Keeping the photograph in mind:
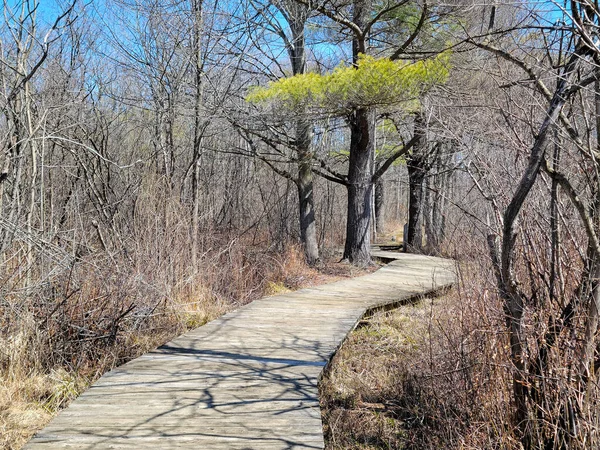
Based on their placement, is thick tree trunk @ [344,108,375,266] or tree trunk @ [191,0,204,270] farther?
thick tree trunk @ [344,108,375,266]

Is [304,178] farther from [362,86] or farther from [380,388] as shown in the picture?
Result: [380,388]

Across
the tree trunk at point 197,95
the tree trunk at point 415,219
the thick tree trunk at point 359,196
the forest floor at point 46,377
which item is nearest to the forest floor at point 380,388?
the forest floor at point 46,377

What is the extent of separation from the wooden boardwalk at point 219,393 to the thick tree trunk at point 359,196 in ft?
15.7

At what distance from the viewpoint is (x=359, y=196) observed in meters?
10.2

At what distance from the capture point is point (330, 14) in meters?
8.25

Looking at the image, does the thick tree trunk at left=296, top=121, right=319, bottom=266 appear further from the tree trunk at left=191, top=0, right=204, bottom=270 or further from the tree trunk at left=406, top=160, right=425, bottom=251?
the tree trunk at left=406, top=160, right=425, bottom=251

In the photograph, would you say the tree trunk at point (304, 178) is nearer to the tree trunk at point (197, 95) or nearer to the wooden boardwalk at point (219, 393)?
the tree trunk at point (197, 95)

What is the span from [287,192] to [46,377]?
701cm

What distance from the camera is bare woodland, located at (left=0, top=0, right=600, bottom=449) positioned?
2654mm

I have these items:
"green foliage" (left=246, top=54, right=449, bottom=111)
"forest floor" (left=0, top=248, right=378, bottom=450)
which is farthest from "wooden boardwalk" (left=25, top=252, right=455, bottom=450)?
"green foliage" (left=246, top=54, right=449, bottom=111)

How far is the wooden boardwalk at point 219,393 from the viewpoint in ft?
8.70

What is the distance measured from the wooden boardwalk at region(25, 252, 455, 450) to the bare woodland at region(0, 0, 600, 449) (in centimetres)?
72

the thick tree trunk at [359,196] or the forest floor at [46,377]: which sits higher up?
the thick tree trunk at [359,196]

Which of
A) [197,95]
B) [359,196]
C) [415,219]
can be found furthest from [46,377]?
[415,219]
